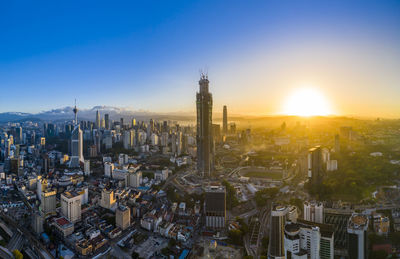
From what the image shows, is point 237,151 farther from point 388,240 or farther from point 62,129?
point 62,129

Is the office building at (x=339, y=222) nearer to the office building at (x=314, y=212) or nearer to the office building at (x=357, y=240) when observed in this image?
the office building at (x=314, y=212)

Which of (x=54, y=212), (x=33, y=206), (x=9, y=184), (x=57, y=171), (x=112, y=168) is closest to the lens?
(x=54, y=212)

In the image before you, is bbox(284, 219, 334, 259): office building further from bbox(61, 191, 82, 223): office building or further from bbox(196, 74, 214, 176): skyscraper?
bbox(196, 74, 214, 176): skyscraper

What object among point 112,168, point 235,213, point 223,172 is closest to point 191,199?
point 235,213

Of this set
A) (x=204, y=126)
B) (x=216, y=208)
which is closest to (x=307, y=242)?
(x=216, y=208)

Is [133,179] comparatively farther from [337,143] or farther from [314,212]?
[337,143]

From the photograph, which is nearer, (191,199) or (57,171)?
(191,199)

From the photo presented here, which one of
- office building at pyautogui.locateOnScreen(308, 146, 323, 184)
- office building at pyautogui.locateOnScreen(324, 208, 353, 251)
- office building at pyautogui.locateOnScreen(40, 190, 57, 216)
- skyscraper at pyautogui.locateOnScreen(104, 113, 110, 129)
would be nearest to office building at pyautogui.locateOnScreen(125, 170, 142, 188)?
office building at pyautogui.locateOnScreen(40, 190, 57, 216)
